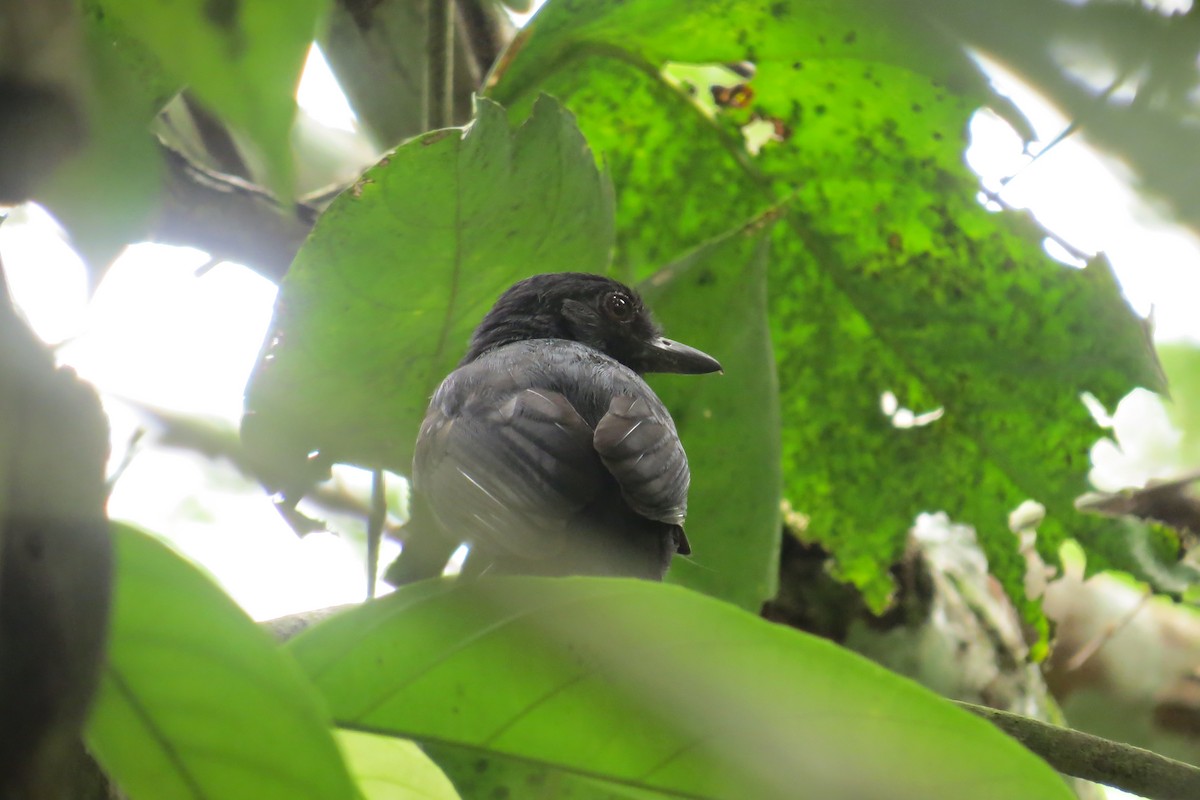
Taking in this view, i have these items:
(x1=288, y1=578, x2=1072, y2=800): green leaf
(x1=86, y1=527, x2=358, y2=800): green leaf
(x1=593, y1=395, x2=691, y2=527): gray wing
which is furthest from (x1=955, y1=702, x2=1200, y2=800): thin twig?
(x1=86, y1=527, x2=358, y2=800): green leaf

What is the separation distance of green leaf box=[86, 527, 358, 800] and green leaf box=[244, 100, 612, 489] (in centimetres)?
101

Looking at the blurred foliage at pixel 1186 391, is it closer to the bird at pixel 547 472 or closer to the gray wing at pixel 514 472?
the bird at pixel 547 472

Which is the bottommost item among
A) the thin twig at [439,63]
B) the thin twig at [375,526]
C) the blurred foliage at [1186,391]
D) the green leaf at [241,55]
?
the blurred foliage at [1186,391]

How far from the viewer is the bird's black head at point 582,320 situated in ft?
8.64

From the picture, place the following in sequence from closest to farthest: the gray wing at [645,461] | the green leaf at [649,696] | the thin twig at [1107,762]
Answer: the green leaf at [649,696]
the thin twig at [1107,762]
the gray wing at [645,461]

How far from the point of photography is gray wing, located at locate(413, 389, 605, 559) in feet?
6.24

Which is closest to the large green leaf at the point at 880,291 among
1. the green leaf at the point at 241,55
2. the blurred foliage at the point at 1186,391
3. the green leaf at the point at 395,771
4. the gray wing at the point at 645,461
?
the gray wing at the point at 645,461

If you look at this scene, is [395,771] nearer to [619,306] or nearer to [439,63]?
[619,306]

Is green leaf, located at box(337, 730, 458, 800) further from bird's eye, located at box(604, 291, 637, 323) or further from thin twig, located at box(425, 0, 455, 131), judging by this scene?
thin twig, located at box(425, 0, 455, 131)

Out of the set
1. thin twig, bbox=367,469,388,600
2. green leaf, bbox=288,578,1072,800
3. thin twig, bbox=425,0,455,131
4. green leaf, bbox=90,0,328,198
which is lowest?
thin twig, bbox=367,469,388,600

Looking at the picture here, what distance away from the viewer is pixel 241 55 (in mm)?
811

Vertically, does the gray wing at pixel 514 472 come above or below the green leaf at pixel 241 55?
below

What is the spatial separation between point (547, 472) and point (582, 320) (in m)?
0.93

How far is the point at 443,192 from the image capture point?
209 centimetres
